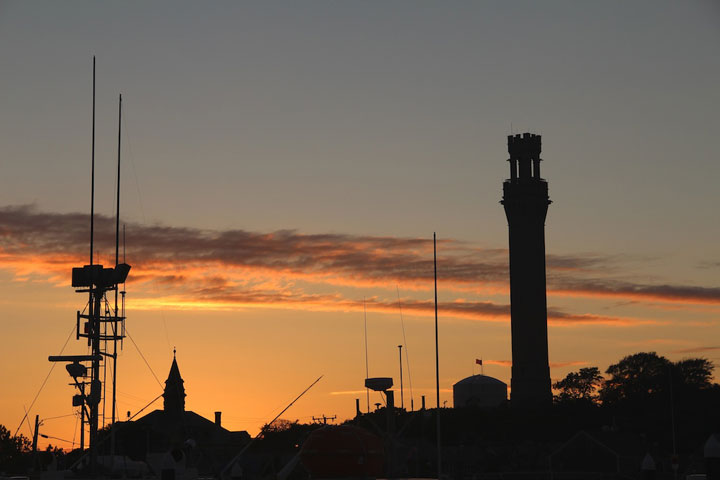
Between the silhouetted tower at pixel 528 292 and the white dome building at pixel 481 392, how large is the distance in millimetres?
21338

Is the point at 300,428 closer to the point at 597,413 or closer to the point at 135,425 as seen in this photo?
the point at 135,425

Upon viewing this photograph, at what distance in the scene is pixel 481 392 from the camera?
6836 inches

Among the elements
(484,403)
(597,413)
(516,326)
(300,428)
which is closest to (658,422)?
(597,413)

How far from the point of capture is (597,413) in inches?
5950

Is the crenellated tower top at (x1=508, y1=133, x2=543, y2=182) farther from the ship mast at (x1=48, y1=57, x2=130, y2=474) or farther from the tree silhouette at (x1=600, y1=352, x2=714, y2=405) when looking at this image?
the ship mast at (x1=48, y1=57, x2=130, y2=474)

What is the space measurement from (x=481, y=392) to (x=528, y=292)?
96.3 feet

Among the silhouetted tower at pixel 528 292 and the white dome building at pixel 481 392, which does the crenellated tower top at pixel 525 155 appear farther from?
the white dome building at pixel 481 392

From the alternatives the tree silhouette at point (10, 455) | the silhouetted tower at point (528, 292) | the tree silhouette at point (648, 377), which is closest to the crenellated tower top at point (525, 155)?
the silhouetted tower at point (528, 292)

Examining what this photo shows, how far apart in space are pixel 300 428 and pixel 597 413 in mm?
38112

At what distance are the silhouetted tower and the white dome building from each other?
21.3 m

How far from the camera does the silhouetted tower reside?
149000 millimetres

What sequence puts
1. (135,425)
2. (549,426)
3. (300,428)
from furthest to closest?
(135,425)
(300,428)
(549,426)

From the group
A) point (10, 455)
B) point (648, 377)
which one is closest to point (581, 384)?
point (648, 377)

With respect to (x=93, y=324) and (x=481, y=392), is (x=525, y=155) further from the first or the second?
(x=93, y=324)
